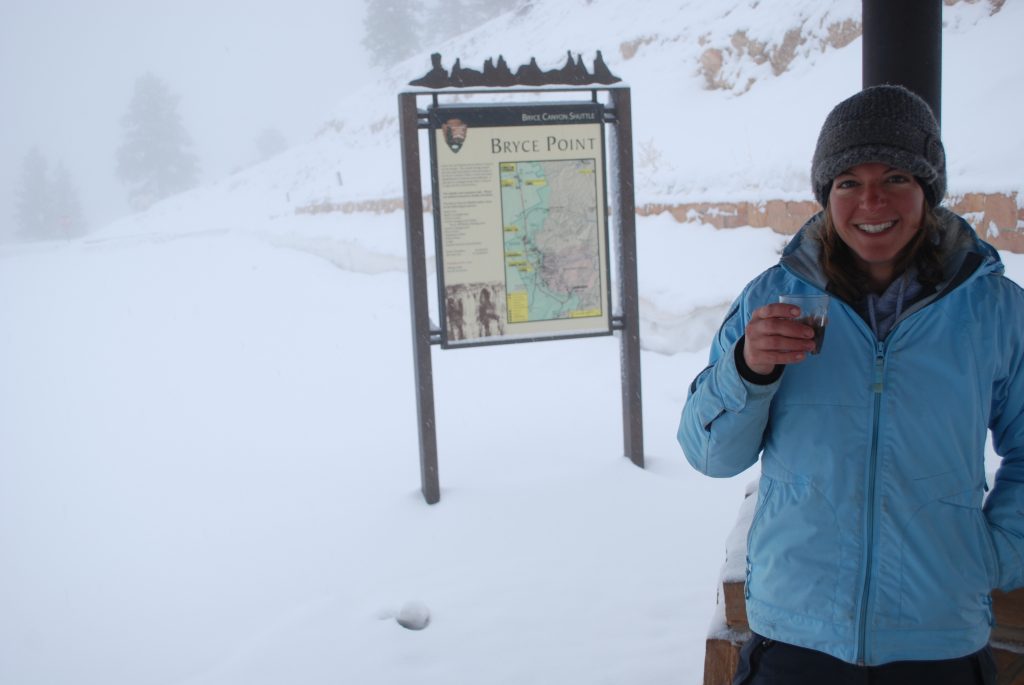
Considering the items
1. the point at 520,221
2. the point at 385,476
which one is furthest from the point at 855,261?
the point at 385,476

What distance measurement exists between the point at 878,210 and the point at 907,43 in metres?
1.59

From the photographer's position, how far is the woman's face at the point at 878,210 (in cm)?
179

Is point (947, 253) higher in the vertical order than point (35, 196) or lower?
lower

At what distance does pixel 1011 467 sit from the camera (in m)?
1.83

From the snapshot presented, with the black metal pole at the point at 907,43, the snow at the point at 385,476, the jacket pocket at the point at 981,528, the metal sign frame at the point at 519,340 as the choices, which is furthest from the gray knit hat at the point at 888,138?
the metal sign frame at the point at 519,340

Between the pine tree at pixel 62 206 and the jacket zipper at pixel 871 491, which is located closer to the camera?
the jacket zipper at pixel 871 491

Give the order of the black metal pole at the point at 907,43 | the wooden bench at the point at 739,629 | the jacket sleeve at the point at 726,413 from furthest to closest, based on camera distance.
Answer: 1. the black metal pole at the point at 907,43
2. the wooden bench at the point at 739,629
3. the jacket sleeve at the point at 726,413

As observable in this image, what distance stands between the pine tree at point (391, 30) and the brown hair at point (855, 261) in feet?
176

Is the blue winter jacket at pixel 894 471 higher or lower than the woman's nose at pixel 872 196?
lower

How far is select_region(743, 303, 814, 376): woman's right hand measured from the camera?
162 centimetres

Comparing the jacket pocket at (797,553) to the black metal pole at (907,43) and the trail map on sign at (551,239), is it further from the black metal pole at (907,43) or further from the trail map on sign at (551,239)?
the trail map on sign at (551,239)

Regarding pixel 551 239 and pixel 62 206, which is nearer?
pixel 551 239

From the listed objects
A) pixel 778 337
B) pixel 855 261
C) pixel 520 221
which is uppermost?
pixel 520 221

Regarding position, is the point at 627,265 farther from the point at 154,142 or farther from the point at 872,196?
the point at 154,142
